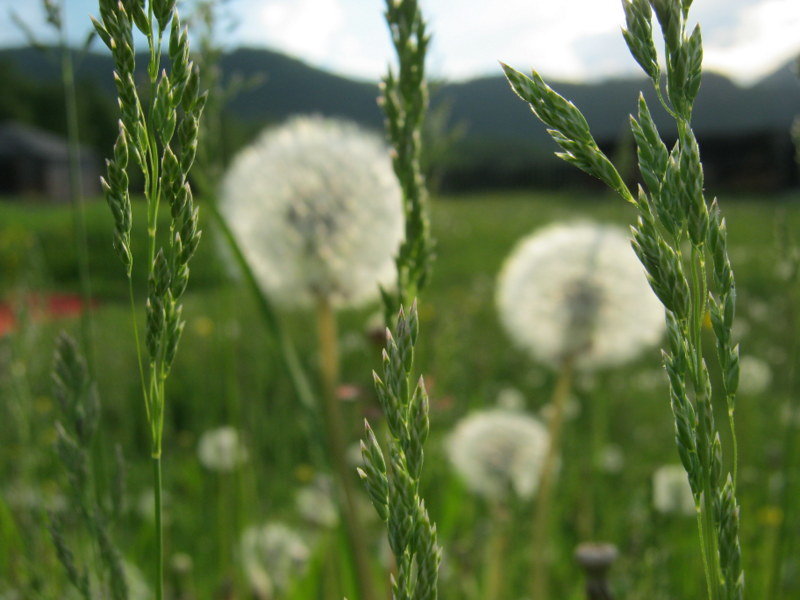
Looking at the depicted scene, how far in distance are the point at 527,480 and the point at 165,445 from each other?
1614 mm

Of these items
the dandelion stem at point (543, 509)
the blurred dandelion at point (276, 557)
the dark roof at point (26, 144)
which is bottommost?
the blurred dandelion at point (276, 557)

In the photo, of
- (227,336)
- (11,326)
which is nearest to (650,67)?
(227,336)

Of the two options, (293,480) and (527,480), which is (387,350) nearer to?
(527,480)

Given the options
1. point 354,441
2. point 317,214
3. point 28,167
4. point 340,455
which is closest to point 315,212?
point 317,214

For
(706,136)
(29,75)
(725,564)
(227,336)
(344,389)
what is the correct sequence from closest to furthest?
(725,564)
(344,389)
(227,336)
(706,136)
(29,75)

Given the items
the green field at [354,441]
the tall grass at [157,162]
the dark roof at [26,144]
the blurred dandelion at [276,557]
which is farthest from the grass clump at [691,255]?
the dark roof at [26,144]

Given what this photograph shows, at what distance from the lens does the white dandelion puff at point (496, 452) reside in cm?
210

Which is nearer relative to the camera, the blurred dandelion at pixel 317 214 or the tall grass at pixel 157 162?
the tall grass at pixel 157 162

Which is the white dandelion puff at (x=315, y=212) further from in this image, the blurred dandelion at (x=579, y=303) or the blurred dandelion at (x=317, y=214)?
the blurred dandelion at (x=579, y=303)

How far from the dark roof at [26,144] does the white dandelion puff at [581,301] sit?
43.6 meters

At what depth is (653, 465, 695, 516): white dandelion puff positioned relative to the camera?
72.8 inches

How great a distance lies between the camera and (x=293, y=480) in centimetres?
323

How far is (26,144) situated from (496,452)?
152 feet

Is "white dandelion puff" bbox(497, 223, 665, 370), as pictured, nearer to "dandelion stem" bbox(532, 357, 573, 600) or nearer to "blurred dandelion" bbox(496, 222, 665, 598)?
"blurred dandelion" bbox(496, 222, 665, 598)
